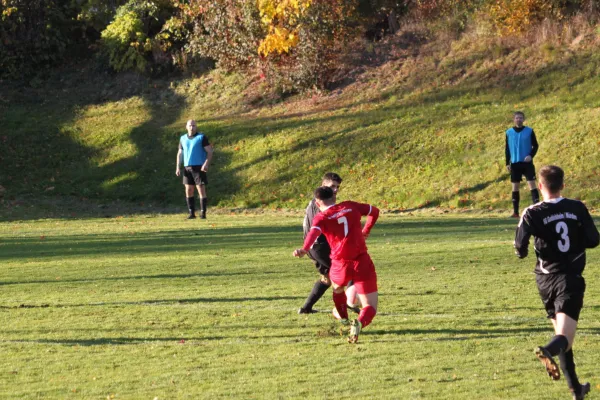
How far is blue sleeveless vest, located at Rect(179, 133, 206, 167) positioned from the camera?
2167 cm

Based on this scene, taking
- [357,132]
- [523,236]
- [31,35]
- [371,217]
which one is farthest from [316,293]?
[31,35]

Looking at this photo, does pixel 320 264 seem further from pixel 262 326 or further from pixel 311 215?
pixel 262 326

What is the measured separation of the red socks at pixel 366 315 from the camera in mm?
8664

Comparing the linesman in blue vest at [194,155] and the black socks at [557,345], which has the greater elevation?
the black socks at [557,345]

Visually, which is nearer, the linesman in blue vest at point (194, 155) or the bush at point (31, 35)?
the linesman in blue vest at point (194, 155)

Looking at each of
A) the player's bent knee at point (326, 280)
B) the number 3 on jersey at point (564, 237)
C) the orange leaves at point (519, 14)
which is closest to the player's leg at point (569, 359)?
the number 3 on jersey at point (564, 237)

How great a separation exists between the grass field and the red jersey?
745 millimetres

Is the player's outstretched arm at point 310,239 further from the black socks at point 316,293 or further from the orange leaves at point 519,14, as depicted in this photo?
the orange leaves at point 519,14

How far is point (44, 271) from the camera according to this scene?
48.1ft

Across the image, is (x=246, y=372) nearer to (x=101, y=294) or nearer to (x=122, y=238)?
(x=101, y=294)

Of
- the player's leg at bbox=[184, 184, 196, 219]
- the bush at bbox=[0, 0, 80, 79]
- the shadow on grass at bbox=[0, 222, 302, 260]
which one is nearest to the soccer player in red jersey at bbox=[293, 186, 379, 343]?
the shadow on grass at bbox=[0, 222, 302, 260]

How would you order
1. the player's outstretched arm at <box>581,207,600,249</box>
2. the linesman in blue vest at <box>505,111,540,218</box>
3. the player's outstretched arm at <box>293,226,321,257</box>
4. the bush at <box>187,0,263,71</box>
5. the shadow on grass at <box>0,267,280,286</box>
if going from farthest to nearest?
the bush at <box>187,0,263,71</box>
the linesman in blue vest at <box>505,111,540,218</box>
the shadow on grass at <box>0,267,280,286</box>
the player's outstretched arm at <box>293,226,321,257</box>
the player's outstretched arm at <box>581,207,600,249</box>

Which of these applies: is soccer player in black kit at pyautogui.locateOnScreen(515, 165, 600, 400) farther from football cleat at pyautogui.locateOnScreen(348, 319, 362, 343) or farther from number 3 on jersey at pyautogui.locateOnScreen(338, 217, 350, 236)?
number 3 on jersey at pyautogui.locateOnScreen(338, 217, 350, 236)

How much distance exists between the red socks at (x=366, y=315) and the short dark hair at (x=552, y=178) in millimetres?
2157
